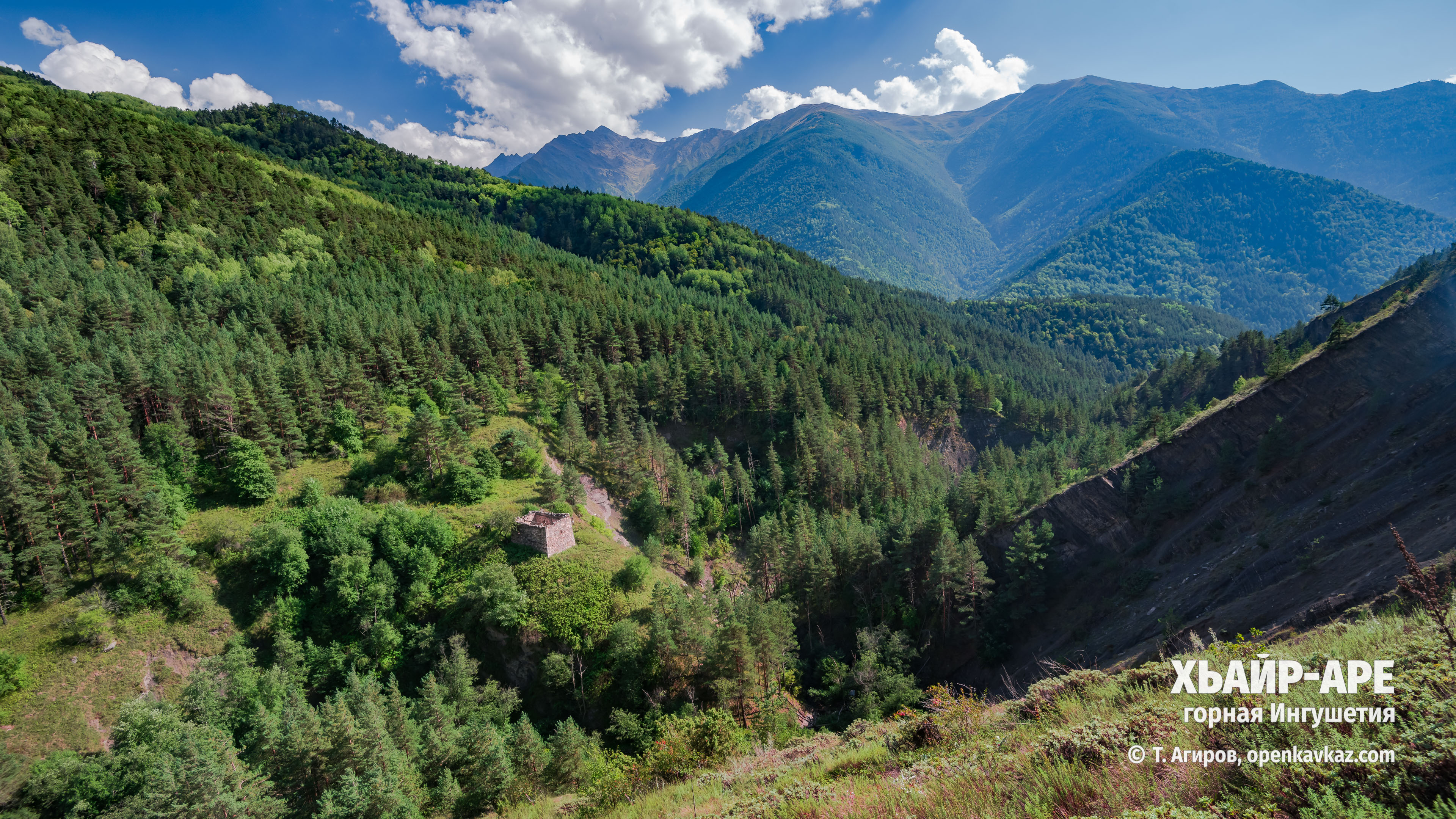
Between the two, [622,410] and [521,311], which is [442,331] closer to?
[521,311]

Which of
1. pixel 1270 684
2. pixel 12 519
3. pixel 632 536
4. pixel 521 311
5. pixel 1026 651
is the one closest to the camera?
pixel 1270 684

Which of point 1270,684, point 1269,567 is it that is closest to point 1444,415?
point 1269,567

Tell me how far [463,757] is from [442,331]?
58.1m

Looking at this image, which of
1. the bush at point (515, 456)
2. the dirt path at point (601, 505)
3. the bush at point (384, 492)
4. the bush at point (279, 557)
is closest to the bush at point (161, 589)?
the bush at point (279, 557)

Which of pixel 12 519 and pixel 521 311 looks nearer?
pixel 12 519

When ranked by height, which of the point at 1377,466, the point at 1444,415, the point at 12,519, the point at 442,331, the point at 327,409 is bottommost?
the point at 1377,466

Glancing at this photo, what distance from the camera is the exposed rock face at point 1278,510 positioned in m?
27.5

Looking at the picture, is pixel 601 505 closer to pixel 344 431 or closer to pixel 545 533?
pixel 545 533

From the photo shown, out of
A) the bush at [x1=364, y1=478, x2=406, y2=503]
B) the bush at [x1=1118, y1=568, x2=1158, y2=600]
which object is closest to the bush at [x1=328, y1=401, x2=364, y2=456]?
the bush at [x1=364, y1=478, x2=406, y2=503]

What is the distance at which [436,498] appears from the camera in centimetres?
5138

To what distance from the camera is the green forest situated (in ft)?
99.4

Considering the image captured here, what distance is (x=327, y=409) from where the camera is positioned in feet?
179

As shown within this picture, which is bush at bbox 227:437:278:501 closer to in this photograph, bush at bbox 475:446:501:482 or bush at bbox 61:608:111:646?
bush at bbox 61:608:111:646

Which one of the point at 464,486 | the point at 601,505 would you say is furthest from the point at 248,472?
the point at 601,505
